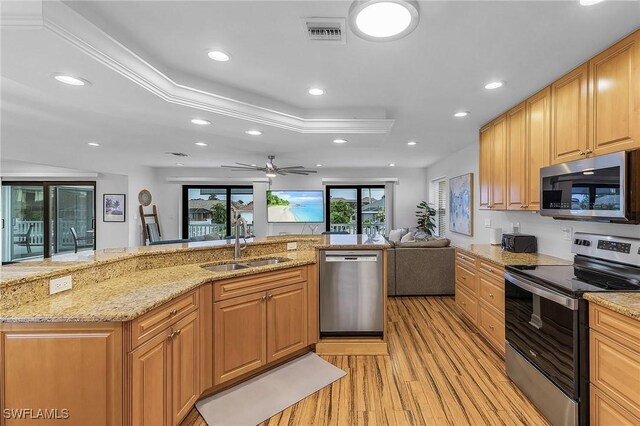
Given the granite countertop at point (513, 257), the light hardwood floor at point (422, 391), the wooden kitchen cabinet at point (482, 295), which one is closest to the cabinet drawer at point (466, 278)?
the wooden kitchen cabinet at point (482, 295)

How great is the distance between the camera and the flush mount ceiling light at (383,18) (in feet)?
4.75

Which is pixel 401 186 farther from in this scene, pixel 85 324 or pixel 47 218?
pixel 47 218

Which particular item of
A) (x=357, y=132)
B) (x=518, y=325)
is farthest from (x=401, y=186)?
(x=518, y=325)

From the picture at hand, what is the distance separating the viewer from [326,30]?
1.75 metres

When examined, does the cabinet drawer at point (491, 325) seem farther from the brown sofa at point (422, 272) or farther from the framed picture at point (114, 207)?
the framed picture at point (114, 207)

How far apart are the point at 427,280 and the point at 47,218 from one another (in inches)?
320

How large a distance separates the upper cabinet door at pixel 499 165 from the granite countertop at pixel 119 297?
2.68 metres

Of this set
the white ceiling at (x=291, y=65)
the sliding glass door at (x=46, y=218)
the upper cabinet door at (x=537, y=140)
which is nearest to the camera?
the white ceiling at (x=291, y=65)

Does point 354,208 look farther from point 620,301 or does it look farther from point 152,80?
point 620,301

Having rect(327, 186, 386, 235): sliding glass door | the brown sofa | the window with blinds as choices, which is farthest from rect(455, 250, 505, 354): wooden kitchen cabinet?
rect(327, 186, 386, 235): sliding glass door

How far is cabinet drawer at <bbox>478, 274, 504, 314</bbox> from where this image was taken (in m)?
2.57

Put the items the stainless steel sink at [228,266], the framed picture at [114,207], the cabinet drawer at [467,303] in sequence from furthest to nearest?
the framed picture at [114,207] < the cabinet drawer at [467,303] < the stainless steel sink at [228,266]

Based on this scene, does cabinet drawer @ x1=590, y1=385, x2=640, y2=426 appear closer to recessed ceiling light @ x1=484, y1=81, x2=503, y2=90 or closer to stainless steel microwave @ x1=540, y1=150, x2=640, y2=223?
stainless steel microwave @ x1=540, y1=150, x2=640, y2=223

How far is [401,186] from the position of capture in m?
7.43
